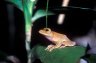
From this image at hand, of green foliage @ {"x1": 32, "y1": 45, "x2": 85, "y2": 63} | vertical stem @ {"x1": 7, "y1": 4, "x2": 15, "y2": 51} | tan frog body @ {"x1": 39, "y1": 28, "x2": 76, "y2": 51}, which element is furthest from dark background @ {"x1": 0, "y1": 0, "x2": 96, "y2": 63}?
green foliage @ {"x1": 32, "y1": 45, "x2": 85, "y2": 63}

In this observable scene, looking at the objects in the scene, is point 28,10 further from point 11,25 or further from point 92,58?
point 11,25

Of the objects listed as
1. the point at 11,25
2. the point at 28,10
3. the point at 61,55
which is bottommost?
the point at 11,25

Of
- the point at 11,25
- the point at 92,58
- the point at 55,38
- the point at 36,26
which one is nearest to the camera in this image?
the point at 92,58

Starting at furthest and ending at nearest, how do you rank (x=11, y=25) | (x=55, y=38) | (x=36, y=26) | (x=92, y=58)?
(x=11, y=25)
(x=36, y=26)
(x=55, y=38)
(x=92, y=58)

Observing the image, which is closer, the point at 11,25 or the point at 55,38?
the point at 55,38

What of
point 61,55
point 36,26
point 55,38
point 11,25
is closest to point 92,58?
point 61,55

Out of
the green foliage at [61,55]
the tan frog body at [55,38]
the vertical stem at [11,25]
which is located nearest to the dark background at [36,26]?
the vertical stem at [11,25]

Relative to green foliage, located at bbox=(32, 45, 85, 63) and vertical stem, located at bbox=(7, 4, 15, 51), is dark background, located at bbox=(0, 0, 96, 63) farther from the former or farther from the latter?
green foliage, located at bbox=(32, 45, 85, 63)
